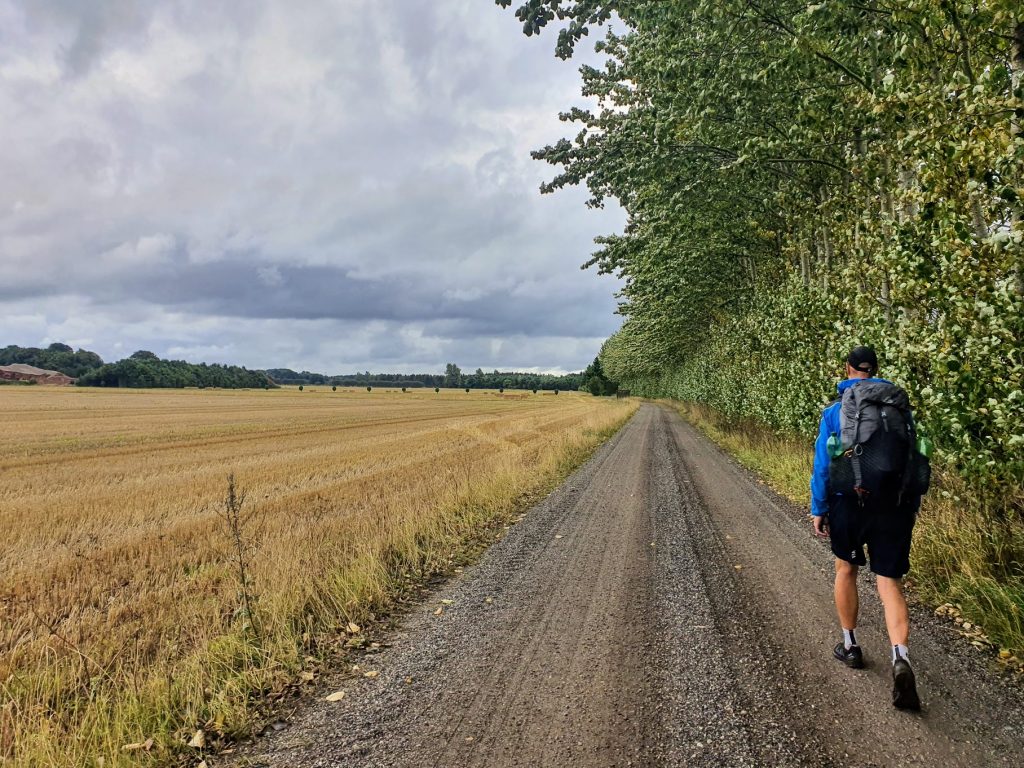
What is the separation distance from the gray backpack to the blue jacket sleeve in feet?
0.71

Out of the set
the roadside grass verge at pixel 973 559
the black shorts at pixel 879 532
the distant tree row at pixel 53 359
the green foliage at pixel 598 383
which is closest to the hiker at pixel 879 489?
the black shorts at pixel 879 532

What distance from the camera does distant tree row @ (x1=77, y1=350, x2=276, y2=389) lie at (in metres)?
124

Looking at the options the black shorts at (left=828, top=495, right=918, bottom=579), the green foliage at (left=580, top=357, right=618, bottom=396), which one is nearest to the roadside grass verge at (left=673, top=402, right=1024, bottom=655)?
the black shorts at (left=828, top=495, right=918, bottom=579)

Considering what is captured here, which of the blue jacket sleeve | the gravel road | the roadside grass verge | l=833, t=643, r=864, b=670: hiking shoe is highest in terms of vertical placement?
the blue jacket sleeve

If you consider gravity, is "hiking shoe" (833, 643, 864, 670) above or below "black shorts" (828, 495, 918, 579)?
below

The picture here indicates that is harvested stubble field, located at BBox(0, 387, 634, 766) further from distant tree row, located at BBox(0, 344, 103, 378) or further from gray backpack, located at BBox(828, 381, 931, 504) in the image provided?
distant tree row, located at BBox(0, 344, 103, 378)

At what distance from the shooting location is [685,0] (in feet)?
24.7

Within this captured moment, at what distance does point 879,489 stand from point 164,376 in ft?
503

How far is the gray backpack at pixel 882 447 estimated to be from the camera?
3.81 m

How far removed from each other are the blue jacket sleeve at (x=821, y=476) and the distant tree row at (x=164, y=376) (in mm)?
149949

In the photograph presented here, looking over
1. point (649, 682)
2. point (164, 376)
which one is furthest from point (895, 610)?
point (164, 376)

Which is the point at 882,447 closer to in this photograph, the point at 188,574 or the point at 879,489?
the point at 879,489

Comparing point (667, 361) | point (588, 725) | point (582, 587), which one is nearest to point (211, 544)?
point (582, 587)

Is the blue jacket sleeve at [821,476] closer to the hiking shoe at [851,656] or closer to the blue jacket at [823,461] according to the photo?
the blue jacket at [823,461]
